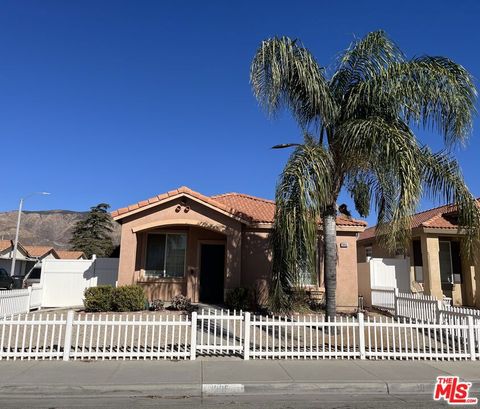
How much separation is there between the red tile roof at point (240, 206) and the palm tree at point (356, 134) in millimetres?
4533

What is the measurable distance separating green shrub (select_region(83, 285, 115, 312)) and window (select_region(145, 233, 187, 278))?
2.73 metres

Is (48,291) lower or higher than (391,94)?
lower

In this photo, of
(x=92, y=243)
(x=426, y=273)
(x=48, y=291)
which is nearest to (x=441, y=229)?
(x=426, y=273)

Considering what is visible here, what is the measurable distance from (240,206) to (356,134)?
8.85m

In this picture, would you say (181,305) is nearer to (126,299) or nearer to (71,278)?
(126,299)

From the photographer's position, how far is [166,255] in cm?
1638

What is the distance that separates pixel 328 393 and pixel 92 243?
5892 centimetres

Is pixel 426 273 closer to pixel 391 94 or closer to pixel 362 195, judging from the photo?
pixel 362 195

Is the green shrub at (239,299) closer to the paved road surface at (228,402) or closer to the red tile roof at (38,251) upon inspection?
the paved road surface at (228,402)

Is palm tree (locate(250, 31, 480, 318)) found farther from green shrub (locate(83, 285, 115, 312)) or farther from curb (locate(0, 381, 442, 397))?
green shrub (locate(83, 285, 115, 312))

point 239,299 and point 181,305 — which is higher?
point 239,299

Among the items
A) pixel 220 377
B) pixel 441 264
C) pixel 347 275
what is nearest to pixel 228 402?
pixel 220 377

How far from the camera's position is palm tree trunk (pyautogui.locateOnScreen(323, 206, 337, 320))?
1093 centimetres

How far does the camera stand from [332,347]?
31.1 ft
